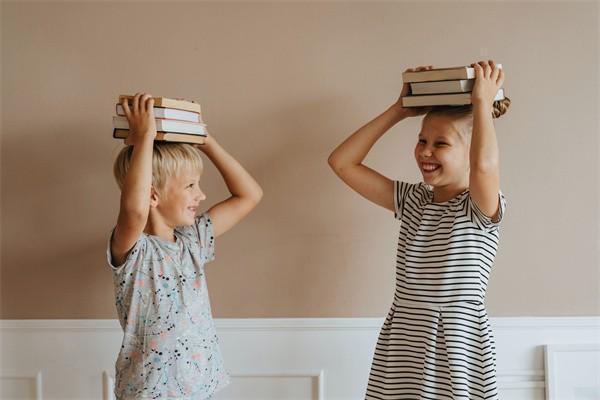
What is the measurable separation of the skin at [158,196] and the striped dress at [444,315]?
575 mm

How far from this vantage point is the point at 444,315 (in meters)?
1.71

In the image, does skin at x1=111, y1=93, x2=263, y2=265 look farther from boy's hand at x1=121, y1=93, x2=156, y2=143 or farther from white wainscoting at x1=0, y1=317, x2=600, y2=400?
white wainscoting at x1=0, y1=317, x2=600, y2=400

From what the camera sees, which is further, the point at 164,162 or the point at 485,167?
the point at 164,162

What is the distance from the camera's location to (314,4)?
7.04ft

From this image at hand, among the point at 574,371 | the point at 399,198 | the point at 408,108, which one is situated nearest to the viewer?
the point at 408,108

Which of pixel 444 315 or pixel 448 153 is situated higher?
pixel 448 153

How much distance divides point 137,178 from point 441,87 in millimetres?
855

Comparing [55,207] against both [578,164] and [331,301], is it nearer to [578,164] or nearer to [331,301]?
[331,301]

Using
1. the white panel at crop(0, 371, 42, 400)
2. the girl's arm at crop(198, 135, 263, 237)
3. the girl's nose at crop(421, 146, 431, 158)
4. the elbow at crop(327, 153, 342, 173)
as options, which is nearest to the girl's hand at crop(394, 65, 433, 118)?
the girl's nose at crop(421, 146, 431, 158)

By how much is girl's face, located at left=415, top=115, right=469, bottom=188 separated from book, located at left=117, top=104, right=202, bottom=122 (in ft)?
2.18

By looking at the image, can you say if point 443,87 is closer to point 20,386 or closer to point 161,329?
point 161,329

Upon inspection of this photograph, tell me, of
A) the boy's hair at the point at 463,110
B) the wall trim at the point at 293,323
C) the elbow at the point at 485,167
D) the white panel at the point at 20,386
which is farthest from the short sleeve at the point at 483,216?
the white panel at the point at 20,386

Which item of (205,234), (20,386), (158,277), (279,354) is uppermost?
(205,234)

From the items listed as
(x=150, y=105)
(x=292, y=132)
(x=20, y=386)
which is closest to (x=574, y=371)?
(x=292, y=132)
